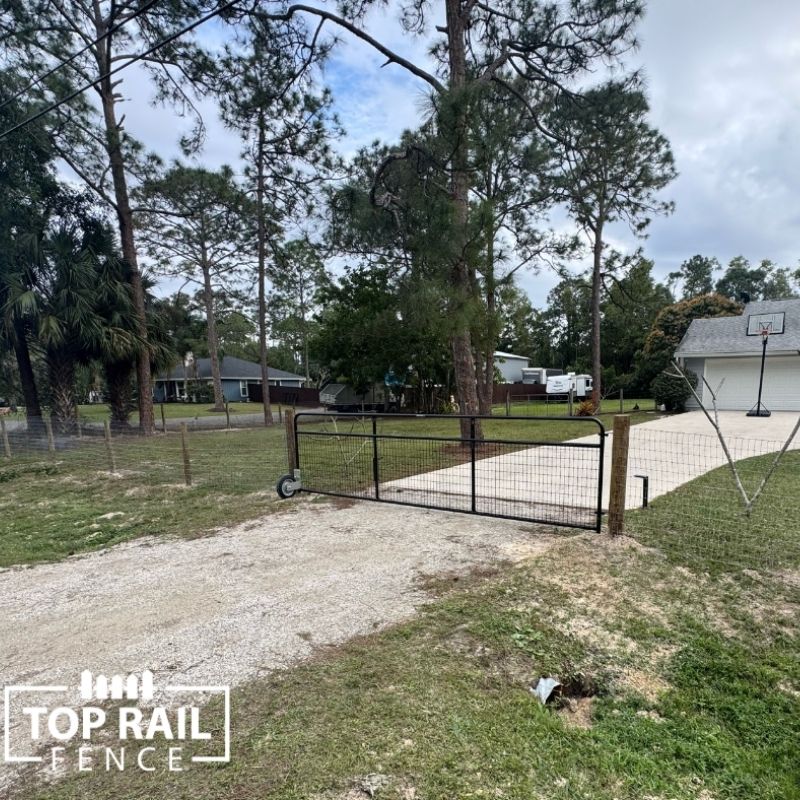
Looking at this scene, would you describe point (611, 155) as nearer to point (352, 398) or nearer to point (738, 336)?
point (738, 336)

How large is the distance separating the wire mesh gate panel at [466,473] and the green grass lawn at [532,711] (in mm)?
1184

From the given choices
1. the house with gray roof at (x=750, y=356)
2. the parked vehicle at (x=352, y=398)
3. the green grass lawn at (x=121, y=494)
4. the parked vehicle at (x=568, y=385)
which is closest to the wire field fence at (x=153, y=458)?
the green grass lawn at (x=121, y=494)

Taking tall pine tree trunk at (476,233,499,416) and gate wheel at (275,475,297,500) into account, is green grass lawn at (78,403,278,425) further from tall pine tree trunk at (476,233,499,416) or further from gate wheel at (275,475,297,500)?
gate wheel at (275,475,297,500)

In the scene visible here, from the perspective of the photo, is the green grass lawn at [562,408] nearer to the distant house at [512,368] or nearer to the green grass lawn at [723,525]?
the distant house at [512,368]

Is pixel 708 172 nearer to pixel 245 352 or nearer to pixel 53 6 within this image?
pixel 53 6

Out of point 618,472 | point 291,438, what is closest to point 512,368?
point 291,438

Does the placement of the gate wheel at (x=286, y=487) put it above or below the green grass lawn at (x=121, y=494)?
above

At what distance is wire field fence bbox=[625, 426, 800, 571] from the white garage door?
33.8 ft

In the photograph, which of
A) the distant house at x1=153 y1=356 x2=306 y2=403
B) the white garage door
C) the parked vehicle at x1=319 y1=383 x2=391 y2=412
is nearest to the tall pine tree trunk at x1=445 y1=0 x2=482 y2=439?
the parked vehicle at x1=319 y1=383 x2=391 y2=412

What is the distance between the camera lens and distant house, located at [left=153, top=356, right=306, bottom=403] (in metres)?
34.8

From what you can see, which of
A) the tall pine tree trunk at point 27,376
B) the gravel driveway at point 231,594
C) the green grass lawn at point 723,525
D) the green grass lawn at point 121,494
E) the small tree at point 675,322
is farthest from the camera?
the small tree at point 675,322

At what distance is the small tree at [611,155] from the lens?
7297mm

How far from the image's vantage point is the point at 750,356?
15930 millimetres

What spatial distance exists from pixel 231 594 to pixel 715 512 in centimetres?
437
